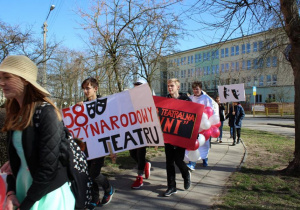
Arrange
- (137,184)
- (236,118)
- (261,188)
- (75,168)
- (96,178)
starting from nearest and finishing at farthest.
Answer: (75,168), (96,178), (261,188), (137,184), (236,118)

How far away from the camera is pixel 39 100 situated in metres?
1.79

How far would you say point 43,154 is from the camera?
163cm

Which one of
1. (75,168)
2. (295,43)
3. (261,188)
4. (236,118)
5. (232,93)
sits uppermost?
(295,43)

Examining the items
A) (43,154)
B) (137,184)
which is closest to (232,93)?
(137,184)

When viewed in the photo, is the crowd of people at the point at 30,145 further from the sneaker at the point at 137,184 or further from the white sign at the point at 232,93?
A: the white sign at the point at 232,93

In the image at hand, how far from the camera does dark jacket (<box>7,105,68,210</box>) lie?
163cm

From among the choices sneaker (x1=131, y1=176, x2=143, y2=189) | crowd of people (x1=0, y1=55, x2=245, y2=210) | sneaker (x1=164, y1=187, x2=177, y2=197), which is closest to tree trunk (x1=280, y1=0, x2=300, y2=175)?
sneaker (x1=164, y1=187, x2=177, y2=197)

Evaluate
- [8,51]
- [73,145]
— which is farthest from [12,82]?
[8,51]

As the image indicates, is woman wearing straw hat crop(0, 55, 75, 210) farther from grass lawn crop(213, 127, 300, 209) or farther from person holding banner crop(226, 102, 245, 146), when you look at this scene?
person holding banner crop(226, 102, 245, 146)

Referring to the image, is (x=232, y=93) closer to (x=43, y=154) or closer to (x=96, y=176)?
(x=96, y=176)

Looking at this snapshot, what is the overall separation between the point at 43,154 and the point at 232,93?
11341 millimetres

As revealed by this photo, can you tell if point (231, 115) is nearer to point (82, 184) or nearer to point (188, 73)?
point (82, 184)

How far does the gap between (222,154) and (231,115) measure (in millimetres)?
3244

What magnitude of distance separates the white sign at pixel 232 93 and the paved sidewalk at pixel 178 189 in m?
5.71
